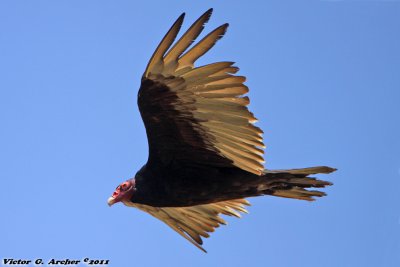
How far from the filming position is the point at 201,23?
588cm

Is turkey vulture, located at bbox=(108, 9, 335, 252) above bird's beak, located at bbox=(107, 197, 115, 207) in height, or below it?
above

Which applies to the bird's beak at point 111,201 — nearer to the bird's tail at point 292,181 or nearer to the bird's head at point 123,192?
the bird's head at point 123,192

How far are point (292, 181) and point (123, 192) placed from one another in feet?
5.33

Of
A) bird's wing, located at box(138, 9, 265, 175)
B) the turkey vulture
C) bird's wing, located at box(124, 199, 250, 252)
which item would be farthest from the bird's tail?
bird's wing, located at box(124, 199, 250, 252)

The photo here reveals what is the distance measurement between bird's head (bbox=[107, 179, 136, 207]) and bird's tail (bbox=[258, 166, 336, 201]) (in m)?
1.19

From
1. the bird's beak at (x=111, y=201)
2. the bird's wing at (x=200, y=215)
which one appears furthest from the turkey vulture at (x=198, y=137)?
the bird's wing at (x=200, y=215)

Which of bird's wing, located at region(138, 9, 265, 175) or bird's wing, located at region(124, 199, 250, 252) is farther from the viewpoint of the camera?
Answer: bird's wing, located at region(124, 199, 250, 252)

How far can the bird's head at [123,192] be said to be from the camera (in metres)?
7.09

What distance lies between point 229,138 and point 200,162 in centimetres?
40

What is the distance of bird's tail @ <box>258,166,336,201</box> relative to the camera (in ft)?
21.2

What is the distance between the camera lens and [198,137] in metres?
6.58

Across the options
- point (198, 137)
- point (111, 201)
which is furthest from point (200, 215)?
point (198, 137)

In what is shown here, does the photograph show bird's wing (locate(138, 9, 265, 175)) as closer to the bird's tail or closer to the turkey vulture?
the turkey vulture

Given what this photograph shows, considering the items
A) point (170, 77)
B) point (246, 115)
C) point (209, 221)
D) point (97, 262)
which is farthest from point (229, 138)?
point (97, 262)
